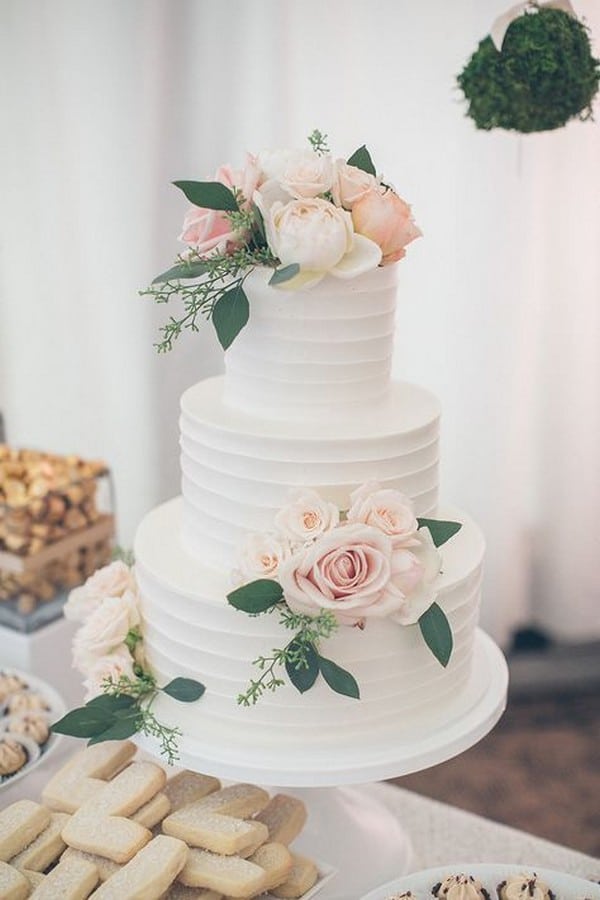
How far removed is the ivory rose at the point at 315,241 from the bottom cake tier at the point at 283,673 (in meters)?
0.46

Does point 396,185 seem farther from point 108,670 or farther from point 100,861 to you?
point 100,861

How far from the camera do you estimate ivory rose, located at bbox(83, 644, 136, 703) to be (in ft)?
5.24

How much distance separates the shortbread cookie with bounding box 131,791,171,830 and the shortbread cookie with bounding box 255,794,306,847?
15cm

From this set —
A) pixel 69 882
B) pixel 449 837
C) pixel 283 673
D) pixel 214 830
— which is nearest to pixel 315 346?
pixel 283 673

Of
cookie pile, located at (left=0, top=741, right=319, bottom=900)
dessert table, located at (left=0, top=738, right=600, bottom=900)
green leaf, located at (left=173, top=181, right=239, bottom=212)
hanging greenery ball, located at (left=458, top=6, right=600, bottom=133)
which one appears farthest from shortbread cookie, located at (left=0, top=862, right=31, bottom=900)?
hanging greenery ball, located at (left=458, top=6, right=600, bottom=133)

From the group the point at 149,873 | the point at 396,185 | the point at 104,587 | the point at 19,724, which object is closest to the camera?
the point at 149,873

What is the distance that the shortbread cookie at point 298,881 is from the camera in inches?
57.5

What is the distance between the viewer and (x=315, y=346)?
1.50 m

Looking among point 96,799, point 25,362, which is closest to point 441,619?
point 96,799

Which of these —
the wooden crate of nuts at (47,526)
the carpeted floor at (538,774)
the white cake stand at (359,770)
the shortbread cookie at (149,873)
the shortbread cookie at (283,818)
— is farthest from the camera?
the carpeted floor at (538,774)

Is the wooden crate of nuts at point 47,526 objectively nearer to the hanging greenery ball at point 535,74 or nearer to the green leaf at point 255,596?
the green leaf at point 255,596

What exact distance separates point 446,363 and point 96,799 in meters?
1.84

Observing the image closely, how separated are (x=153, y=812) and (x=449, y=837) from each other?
0.64 m

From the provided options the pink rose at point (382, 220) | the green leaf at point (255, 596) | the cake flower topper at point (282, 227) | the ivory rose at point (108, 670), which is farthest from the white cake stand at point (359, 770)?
the pink rose at point (382, 220)
